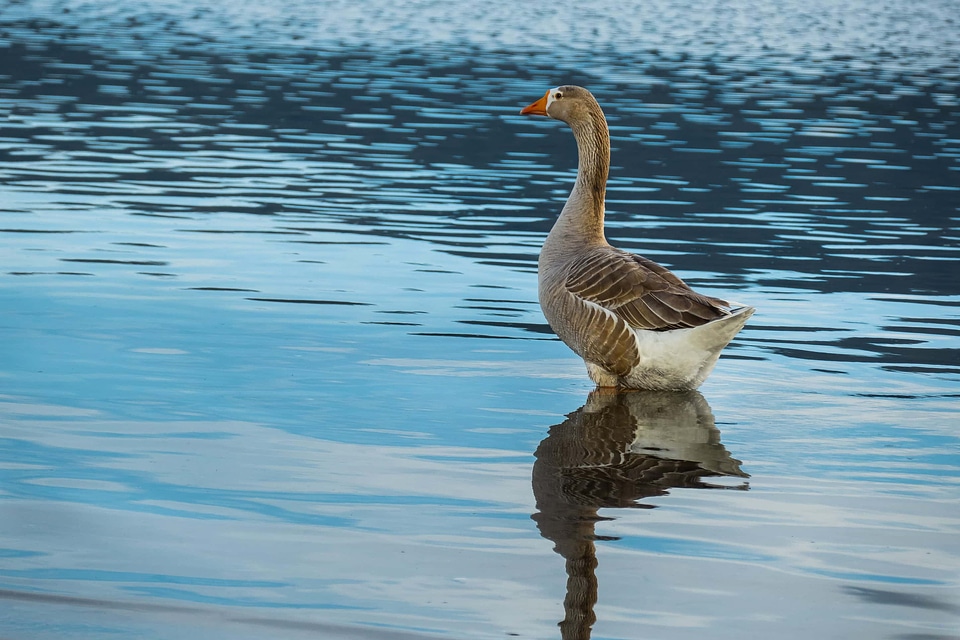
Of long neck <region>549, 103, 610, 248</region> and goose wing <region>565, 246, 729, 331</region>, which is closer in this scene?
goose wing <region>565, 246, 729, 331</region>

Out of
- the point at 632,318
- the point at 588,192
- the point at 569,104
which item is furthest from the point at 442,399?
the point at 569,104

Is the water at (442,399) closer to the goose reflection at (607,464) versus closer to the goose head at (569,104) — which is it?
the goose reflection at (607,464)

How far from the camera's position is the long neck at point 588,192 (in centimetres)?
1083

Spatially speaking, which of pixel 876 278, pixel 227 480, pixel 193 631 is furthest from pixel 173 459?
pixel 876 278

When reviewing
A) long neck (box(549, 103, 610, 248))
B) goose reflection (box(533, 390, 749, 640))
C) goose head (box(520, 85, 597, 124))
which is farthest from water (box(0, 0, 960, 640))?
goose head (box(520, 85, 597, 124))

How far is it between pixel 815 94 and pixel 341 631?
32.9m

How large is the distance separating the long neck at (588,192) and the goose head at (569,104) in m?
0.03

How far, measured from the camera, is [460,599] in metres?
6.03

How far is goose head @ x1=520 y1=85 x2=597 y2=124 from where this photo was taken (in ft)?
36.7

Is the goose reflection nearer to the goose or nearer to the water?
the water

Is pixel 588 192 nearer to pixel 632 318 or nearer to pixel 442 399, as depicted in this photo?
pixel 632 318

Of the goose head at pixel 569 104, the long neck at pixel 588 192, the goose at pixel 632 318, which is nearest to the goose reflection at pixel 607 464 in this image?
the goose at pixel 632 318

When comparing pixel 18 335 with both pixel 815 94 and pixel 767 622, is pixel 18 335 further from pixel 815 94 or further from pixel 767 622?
pixel 815 94

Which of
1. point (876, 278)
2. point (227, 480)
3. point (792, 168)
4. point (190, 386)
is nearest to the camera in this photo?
point (227, 480)
